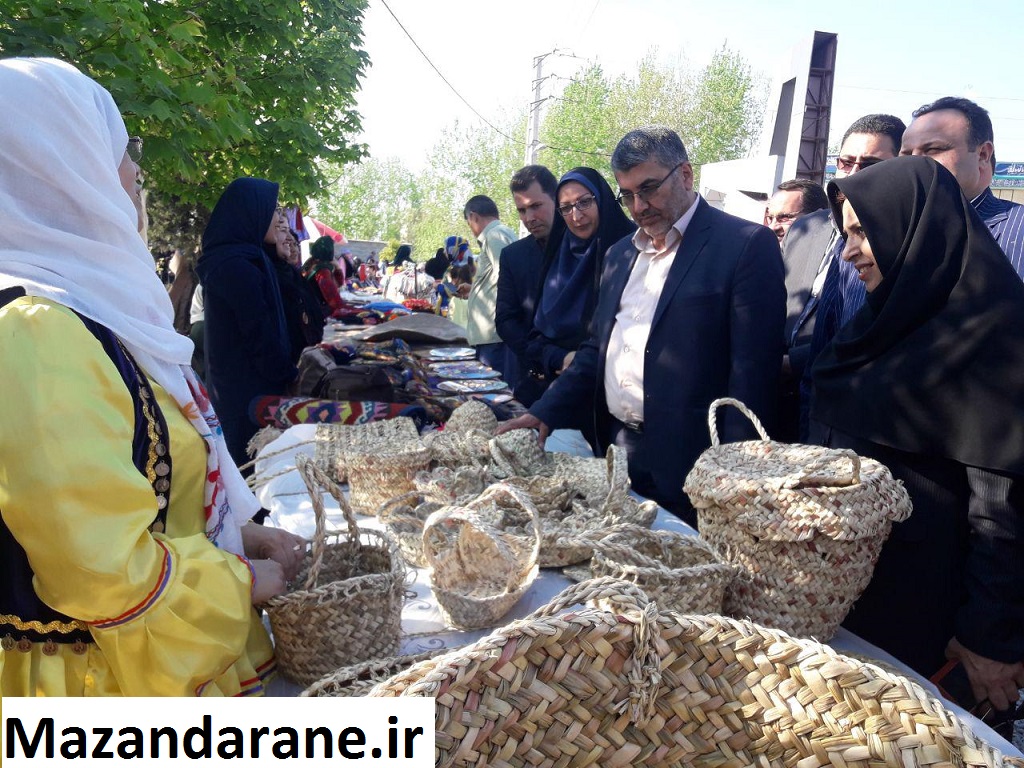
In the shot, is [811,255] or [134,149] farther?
[811,255]

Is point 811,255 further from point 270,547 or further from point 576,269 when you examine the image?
point 270,547

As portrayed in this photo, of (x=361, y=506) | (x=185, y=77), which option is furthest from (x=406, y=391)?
(x=185, y=77)

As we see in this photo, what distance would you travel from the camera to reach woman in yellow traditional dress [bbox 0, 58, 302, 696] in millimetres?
980

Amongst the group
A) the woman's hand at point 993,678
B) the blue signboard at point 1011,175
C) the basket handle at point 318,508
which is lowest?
the woman's hand at point 993,678

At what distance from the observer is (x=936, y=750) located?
3.07ft

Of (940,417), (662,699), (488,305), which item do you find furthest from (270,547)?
(488,305)

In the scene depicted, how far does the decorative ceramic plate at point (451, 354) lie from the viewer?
17.2 ft

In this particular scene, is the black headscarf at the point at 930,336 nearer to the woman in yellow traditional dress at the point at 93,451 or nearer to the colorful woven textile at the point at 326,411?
the woman in yellow traditional dress at the point at 93,451

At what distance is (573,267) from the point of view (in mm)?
4188

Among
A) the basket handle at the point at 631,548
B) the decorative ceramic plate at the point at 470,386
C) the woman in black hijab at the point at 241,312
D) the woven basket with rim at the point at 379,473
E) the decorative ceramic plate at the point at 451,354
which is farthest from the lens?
the decorative ceramic plate at the point at 451,354

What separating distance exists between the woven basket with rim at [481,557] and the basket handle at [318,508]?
0.58ft

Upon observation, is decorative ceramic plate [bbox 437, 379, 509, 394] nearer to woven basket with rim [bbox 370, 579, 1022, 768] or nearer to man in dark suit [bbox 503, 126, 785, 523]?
man in dark suit [bbox 503, 126, 785, 523]

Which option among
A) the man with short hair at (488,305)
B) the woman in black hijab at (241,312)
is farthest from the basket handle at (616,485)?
the man with short hair at (488,305)

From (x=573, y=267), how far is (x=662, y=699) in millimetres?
3279
